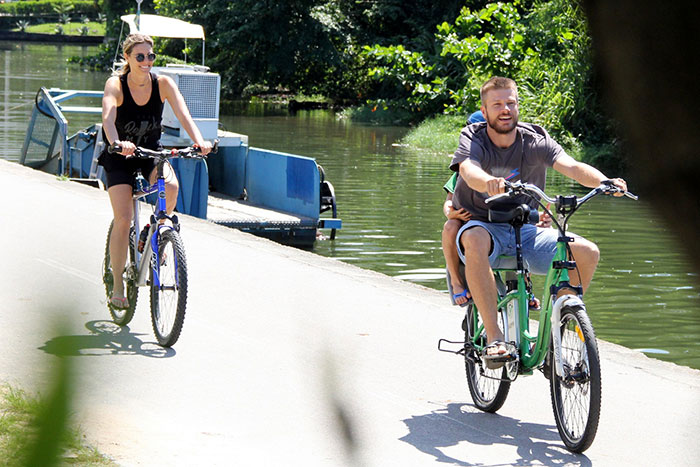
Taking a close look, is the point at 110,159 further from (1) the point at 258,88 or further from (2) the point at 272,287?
(1) the point at 258,88

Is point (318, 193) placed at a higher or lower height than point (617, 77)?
lower

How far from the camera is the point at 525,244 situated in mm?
4832

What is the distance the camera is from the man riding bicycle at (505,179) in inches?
183

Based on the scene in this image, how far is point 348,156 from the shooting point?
29.1 metres

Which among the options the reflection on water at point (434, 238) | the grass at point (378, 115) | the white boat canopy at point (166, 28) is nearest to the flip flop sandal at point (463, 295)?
the reflection on water at point (434, 238)

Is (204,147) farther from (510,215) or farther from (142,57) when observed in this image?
(510,215)

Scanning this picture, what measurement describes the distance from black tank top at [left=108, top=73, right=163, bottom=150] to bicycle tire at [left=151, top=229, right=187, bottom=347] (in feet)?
1.89

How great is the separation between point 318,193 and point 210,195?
3225mm

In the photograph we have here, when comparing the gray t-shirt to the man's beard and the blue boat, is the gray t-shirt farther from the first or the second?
the blue boat

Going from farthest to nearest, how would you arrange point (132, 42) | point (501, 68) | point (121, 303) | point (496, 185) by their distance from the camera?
point (501, 68) → point (121, 303) → point (132, 42) → point (496, 185)

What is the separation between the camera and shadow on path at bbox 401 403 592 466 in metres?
4.41

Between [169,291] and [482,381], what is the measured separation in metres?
2.01

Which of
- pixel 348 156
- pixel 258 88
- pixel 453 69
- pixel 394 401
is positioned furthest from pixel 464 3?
pixel 394 401

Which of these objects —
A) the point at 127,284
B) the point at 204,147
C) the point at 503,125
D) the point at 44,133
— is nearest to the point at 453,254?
the point at 503,125
